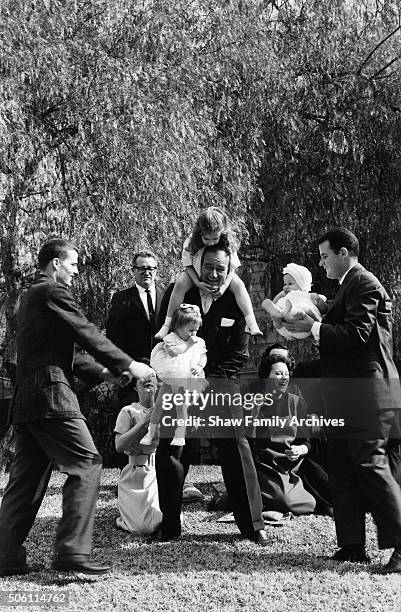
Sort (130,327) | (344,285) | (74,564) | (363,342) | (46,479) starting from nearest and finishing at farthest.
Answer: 1. (74,564)
2. (46,479)
3. (363,342)
4. (344,285)
5. (130,327)

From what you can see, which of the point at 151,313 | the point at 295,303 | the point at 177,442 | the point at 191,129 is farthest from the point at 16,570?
the point at 191,129

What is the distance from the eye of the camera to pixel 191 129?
33.8 feet

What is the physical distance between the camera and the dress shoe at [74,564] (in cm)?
439

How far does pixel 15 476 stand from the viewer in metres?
4.73

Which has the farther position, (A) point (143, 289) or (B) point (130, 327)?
(A) point (143, 289)

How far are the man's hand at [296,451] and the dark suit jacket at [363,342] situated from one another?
1.52 metres

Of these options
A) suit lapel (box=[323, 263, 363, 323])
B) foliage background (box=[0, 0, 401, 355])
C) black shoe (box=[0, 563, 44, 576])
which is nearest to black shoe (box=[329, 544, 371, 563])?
suit lapel (box=[323, 263, 363, 323])

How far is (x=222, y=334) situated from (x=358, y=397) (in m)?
1.21

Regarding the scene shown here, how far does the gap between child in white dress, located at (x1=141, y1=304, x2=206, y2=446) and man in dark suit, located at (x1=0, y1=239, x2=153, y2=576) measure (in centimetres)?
84

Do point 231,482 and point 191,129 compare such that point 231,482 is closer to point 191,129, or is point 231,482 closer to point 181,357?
point 181,357

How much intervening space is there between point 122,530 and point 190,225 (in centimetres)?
486

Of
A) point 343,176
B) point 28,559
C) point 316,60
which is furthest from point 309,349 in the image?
point 28,559

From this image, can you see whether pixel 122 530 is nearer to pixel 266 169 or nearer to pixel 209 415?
pixel 209 415

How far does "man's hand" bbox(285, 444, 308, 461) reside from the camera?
652cm
